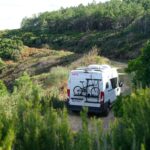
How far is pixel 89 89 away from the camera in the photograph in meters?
19.8

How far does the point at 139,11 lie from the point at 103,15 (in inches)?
376

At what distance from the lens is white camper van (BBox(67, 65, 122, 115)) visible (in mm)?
19641

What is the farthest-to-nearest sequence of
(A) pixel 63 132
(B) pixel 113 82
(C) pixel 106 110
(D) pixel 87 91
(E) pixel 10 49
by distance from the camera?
(E) pixel 10 49 → (B) pixel 113 82 → (C) pixel 106 110 → (D) pixel 87 91 → (A) pixel 63 132

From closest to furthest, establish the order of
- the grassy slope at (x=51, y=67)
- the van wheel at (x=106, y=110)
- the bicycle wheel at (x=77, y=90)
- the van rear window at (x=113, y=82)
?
1. the bicycle wheel at (x=77, y=90)
2. the van wheel at (x=106, y=110)
3. the van rear window at (x=113, y=82)
4. the grassy slope at (x=51, y=67)

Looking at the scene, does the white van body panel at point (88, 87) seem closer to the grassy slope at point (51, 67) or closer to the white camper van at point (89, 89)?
the white camper van at point (89, 89)

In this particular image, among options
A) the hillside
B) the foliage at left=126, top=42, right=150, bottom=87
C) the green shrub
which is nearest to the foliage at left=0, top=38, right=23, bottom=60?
the hillside

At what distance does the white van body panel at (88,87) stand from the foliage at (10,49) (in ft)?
185

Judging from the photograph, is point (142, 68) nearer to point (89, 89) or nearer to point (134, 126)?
point (89, 89)

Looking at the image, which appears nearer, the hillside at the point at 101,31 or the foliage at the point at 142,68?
the foliage at the point at 142,68

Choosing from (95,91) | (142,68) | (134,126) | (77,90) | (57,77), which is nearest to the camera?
(134,126)

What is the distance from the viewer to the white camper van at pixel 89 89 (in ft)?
64.4

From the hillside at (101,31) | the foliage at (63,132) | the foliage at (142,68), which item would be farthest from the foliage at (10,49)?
the foliage at (63,132)

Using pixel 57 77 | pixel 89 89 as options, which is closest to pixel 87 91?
pixel 89 89

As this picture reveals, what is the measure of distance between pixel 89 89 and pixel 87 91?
0.13m
